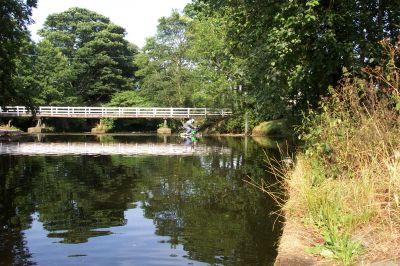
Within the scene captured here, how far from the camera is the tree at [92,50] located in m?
52.6

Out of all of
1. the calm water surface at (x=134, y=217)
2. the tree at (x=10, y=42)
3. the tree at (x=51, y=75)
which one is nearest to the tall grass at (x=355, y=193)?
the calm water surface at (x=134, y=217)

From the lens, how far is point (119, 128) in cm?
5272

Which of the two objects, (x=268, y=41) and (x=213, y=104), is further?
(x=213, y=104)

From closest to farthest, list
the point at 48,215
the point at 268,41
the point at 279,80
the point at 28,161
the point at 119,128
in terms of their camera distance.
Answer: the point at 48,215
the point at 268,41
the point at 279,80
the point at 28,161
the point at 119,128

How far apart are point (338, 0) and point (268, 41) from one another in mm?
1902

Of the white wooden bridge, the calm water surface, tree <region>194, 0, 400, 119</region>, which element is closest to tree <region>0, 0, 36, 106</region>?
the calm water surface

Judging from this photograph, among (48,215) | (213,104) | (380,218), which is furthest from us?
(213,104)

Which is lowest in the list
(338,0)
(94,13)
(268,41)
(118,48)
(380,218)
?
(380,218)

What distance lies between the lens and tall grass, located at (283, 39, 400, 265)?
4684 mm

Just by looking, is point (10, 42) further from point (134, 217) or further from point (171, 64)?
point (171, 64)

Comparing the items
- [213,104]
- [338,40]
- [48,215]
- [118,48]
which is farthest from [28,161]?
[118,48]

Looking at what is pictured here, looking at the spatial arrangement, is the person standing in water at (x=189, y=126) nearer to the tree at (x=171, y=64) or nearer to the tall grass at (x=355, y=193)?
the tree at (x=171, y=64)

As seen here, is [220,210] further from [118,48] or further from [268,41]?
[118,48]

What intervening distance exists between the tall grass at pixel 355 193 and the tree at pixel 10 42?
48.7 feet
